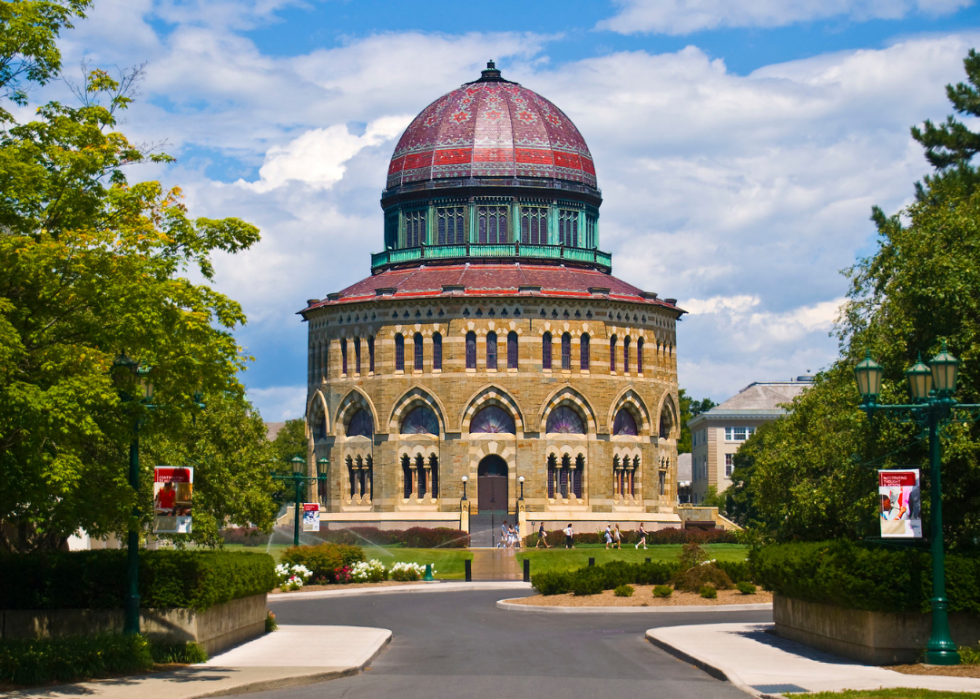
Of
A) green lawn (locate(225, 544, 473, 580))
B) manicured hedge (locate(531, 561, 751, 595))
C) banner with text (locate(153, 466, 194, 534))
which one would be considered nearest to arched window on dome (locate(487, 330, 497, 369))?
green lawn (locate(225, 544, 473, 580))

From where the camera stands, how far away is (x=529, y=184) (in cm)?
8038

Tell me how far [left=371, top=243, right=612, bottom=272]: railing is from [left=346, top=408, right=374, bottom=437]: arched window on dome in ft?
32.7

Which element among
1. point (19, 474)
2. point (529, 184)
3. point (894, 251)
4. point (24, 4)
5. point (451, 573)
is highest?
point (529, 184)

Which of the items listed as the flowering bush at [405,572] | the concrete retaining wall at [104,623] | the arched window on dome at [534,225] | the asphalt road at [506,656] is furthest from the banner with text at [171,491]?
the arched window on dome at [534,225]

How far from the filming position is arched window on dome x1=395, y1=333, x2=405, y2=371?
75500 mm

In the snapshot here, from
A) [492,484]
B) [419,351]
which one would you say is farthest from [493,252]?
[492,484]

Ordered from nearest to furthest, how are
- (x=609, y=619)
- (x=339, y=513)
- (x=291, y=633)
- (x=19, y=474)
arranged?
(x=19, y=474), (x=291, y=633), (x=609, y=619), (x=339, y=513)

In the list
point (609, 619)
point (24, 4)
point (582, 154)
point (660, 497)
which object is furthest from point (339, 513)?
point (24, 4)

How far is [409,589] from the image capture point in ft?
154

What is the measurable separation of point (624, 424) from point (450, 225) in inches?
597

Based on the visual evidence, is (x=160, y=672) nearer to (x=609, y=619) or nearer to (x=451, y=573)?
(x=609, y=619)

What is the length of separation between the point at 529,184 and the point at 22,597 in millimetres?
59916

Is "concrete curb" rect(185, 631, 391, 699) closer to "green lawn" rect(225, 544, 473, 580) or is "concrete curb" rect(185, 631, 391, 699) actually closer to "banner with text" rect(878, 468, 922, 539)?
"banner with text" rect(878, 468, 922, 539)

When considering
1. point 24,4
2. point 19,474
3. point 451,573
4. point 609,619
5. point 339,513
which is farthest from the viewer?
point 339,513
